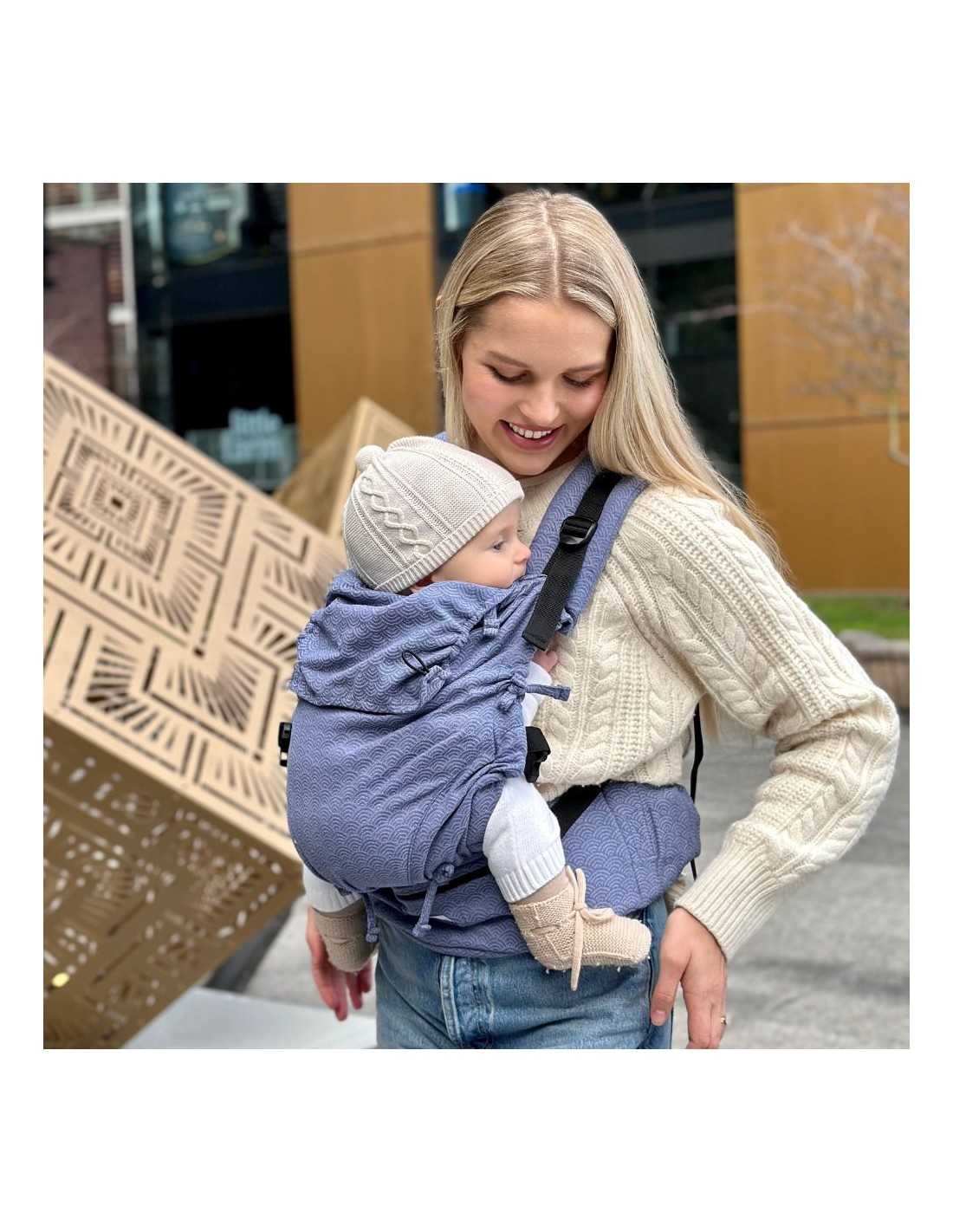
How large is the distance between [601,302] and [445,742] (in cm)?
44

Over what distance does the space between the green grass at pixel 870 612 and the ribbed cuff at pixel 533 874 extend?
8.13 ft

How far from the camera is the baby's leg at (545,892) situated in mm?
1181

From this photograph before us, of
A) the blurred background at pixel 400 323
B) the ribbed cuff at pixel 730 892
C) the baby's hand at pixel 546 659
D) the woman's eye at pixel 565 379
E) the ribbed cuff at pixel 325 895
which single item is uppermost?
the blurred background at pixel 400 323

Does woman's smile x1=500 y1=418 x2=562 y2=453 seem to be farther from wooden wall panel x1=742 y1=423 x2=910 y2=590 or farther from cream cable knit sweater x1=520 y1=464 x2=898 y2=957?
wooden wall panel x1=742 y1=423 x2=910 y2=590

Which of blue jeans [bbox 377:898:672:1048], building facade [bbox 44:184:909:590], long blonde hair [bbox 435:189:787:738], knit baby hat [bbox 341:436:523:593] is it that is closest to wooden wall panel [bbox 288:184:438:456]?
building facade [bbox 44:184:909:590]

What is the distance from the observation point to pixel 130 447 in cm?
292

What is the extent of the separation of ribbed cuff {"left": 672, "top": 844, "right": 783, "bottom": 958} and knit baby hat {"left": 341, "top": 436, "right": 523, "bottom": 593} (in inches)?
15.6

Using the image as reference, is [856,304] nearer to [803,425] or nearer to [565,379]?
[803,425]

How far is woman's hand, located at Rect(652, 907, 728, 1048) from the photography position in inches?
48.4

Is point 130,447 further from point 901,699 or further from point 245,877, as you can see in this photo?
point 901,699

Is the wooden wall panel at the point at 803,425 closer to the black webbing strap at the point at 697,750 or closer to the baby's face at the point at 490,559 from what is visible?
the black webbing strap at the point at 697,750

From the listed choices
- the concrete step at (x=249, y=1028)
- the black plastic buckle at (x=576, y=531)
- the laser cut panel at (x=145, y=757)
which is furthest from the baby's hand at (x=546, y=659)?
the concrete step at (x=249, y=1028)

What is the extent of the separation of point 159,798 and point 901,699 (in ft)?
5.23

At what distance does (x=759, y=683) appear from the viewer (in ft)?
4.05
